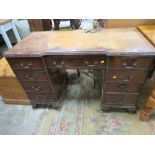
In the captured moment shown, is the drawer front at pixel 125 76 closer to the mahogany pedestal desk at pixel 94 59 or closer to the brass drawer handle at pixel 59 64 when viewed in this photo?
the mahogany pedestal desk at pixel 94 59

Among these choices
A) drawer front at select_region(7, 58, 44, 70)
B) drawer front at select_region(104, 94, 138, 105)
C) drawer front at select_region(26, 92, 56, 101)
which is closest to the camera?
drawer front at select_region(7, 58, 44, 70)

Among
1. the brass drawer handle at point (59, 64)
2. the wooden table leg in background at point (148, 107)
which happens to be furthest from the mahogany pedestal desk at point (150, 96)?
the brass drawer handle at point (59, 64)

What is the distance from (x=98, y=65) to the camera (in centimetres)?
115

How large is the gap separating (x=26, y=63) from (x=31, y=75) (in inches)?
5.6

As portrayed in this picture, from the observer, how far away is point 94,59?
111 centimetres

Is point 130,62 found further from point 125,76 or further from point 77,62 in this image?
point 77,62

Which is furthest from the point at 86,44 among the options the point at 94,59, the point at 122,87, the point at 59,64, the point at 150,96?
the point at 150,96

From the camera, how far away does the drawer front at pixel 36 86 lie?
1356 millimetres

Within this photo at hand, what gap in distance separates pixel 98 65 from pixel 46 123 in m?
0.86

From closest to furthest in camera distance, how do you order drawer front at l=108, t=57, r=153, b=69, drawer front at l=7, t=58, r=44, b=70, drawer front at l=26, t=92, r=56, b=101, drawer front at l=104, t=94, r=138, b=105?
1. drawer front at l=108, t=57, r=153, b=69
2. drawer front at l=7, t=58, r=44, b=70
3. drawer front at l=104, t=94, r=138, b=105
4. drawer front at l=26, t=92, r=56, b=101

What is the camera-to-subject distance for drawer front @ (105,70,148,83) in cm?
115

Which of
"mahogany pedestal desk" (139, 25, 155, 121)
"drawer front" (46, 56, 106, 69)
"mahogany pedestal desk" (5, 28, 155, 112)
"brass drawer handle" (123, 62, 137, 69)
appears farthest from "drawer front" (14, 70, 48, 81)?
"mahogany pedestal desk" (139, 25, 155, 121)

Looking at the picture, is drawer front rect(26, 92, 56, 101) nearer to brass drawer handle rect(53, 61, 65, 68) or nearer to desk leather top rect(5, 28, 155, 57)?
brass drawer handle rect(53, 61, 65, 68)

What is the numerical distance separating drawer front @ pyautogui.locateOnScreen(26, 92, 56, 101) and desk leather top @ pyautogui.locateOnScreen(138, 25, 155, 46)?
1069 millimetres
